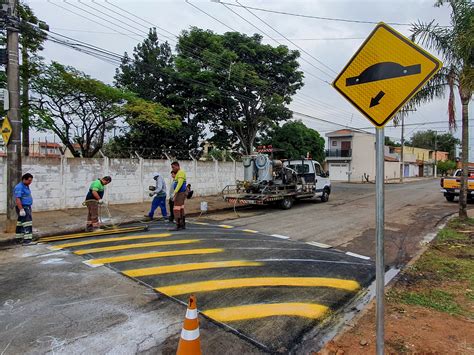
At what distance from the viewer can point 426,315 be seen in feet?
13.5

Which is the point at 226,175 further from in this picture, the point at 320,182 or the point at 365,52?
the point at 365,52

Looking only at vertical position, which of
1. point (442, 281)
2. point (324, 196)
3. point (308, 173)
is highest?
point (308, 173)

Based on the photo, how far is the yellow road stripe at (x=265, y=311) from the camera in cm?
400

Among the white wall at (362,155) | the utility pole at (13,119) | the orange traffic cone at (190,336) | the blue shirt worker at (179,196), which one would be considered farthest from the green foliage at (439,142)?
the orange traffic cone at (190,336)

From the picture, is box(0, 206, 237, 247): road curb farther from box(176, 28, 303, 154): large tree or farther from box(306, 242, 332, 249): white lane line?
box(176, 28, 303, 154): large tree

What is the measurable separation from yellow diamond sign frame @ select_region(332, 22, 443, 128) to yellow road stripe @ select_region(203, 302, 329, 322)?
2.62m

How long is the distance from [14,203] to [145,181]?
288 inches

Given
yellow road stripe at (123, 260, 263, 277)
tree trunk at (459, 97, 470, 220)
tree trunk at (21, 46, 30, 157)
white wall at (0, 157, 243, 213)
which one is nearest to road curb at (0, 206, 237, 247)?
white wall at (0, 157, 243, 213)

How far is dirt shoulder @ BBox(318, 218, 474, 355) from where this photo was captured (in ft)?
11.1

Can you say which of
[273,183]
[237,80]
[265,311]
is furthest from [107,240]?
[237,80]

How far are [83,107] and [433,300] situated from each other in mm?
16835

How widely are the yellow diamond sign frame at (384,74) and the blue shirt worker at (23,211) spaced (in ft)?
26.1

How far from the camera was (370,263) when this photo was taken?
21.7 feet

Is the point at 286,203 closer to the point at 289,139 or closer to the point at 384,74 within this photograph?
the point at 384,74
